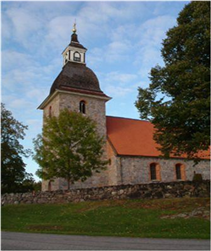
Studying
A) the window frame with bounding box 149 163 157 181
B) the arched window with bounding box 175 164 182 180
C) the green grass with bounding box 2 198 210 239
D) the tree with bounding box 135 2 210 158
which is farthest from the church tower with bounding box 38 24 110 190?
the tree with bounding box 135 2 210 158

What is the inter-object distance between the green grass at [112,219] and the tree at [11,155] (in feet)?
33.0

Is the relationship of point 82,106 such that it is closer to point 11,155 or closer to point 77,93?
point 77,93

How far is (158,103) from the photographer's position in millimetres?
18172

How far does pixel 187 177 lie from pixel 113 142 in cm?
933

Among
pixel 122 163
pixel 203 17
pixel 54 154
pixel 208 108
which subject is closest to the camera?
pixel 208 108

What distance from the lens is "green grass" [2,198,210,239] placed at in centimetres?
1143

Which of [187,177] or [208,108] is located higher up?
[208,108]

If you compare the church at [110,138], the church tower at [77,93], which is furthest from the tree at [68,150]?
the church tower at [77,93]

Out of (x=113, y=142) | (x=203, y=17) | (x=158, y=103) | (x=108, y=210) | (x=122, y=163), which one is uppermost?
(x=203, y=17)

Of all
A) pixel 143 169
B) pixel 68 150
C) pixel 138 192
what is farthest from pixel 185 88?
pixel 143 169

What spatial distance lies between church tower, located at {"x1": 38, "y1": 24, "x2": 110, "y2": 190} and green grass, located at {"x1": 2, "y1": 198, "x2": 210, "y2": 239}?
10.8m

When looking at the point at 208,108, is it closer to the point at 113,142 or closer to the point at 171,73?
the point at 171,73

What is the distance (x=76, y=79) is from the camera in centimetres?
3216

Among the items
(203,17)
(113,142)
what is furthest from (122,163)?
A: (203,17)
